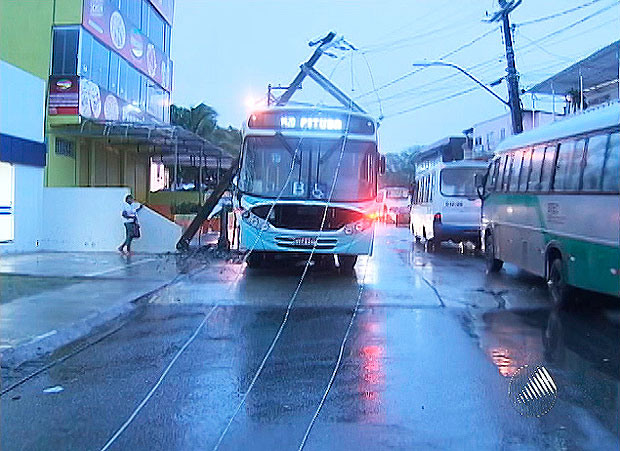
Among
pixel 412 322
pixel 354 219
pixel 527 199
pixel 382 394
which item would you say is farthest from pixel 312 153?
pixel 382 394

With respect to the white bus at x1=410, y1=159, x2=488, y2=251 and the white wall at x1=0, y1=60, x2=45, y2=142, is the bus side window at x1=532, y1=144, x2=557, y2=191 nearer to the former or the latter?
the white bus at x1=410, y1=159, x2=488, y2=251

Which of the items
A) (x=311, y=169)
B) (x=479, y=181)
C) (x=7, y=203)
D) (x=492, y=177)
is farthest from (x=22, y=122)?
(x=492, y=177)

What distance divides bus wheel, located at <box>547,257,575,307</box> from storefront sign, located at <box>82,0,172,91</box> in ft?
51.6

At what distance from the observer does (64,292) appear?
38.9 feet

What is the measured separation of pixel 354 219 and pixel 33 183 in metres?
10.2

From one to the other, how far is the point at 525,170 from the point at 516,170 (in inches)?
24.4

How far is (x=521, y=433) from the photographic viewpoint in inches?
209

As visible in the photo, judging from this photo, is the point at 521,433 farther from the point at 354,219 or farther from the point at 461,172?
the point at 461,172

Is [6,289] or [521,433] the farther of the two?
[6,289]

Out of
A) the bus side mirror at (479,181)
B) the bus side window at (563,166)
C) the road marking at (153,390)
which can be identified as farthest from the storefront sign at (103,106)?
the bus side window at (563,166)

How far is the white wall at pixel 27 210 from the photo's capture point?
1908 cm

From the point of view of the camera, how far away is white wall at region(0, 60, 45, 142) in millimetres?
18047

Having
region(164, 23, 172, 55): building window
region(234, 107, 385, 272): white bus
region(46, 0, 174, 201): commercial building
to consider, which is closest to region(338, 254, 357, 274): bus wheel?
region(234, 107, 385, 272): white bus

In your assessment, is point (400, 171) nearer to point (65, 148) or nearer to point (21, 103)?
point (65, 148)
